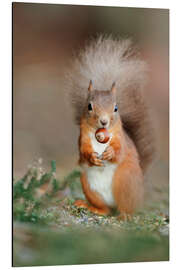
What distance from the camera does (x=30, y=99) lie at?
3309 millimetres

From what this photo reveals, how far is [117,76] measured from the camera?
344cm

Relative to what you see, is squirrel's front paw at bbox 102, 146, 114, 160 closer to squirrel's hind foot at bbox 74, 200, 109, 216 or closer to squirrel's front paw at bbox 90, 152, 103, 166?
squirrel's front paw at bbox 90, 152, 103, 166

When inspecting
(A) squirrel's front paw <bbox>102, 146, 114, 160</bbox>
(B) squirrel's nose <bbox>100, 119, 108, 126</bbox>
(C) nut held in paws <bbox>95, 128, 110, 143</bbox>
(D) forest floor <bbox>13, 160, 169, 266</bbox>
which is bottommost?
(D) forest floor <bbox>13, 160, 169, 266</bbox>

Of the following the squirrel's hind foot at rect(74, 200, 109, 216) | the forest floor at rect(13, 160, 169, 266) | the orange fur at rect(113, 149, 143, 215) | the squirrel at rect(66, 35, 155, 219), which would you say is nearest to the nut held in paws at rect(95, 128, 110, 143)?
the squirrel at rect(66, 35, 155, 219)

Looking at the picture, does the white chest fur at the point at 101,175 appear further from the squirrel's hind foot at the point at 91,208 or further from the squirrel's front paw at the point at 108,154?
the squirrel's hind foot at the point at 91,208

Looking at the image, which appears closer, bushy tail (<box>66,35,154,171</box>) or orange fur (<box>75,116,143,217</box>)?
orange fur (<box>75,116,143,217</box>)

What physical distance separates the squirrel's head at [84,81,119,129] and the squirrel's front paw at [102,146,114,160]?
156mm

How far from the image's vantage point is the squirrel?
10.6 feet

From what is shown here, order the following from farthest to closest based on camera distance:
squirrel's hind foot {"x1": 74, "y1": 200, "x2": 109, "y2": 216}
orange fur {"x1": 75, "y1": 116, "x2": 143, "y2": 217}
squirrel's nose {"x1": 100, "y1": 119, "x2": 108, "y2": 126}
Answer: squirrel's hind foot {"x1": 74, "y1": 200, "x2": 109, "y2": 216} < orange fur {"x1": 75, "y1": 116, "x2": 143, "y2": 217} < squirrel's nose {"x1": 100, "y1": 119, "x2": 108, "y2": 126}

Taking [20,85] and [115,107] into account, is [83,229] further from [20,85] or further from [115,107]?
[20,85]

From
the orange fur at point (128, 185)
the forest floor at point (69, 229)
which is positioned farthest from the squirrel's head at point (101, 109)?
the forest floor at point (69, 229)

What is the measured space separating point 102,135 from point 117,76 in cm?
49
